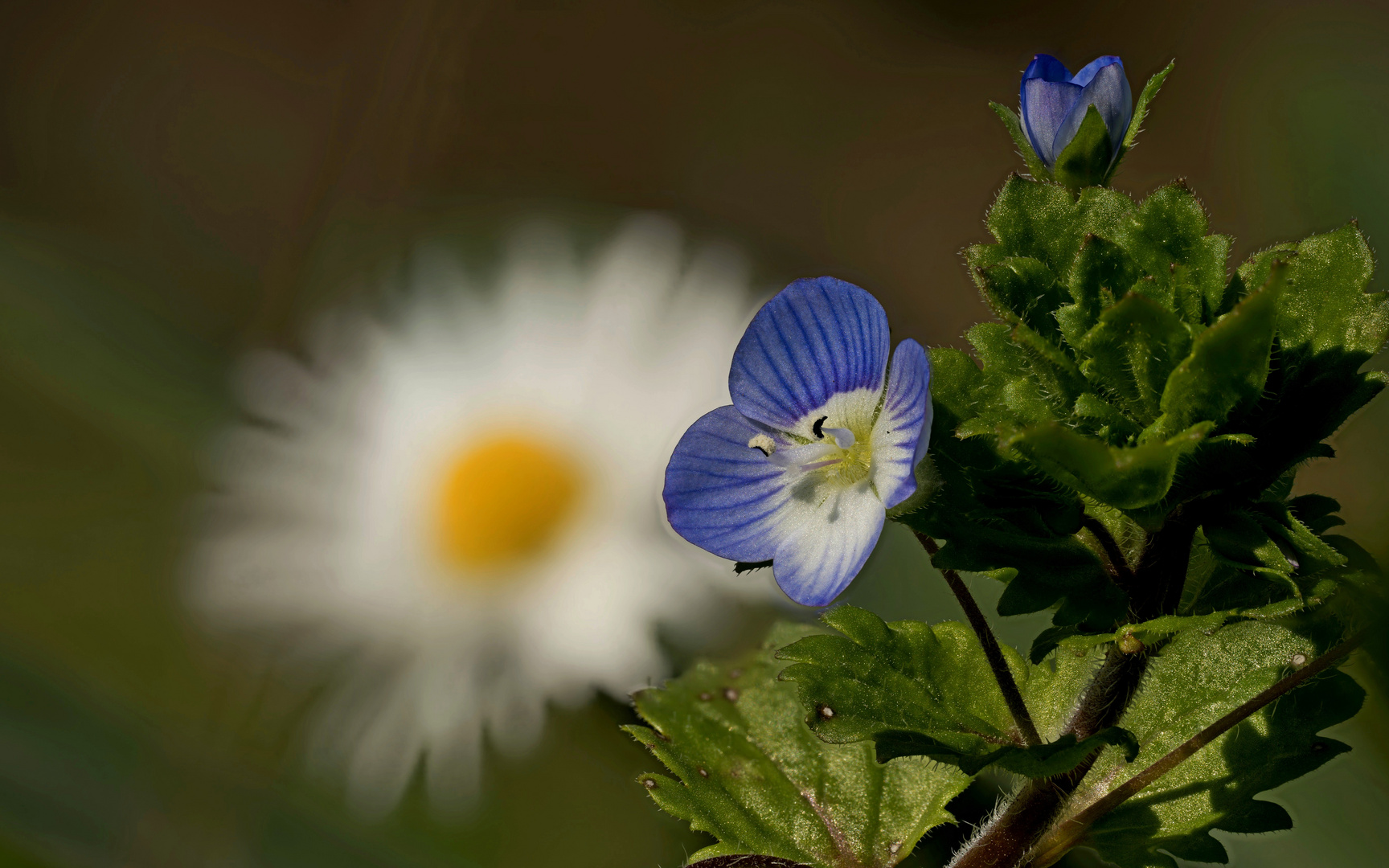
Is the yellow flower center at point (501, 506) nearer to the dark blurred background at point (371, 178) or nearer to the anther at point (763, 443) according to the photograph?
the dark blurred background at point (371, 178)

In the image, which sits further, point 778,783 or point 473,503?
point 473,503

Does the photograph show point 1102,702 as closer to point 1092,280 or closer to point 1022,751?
point 1022,751

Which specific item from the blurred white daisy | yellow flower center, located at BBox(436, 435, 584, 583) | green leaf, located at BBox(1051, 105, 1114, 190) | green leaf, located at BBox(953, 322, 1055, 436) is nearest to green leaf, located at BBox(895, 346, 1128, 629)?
green leaf, located at BBox(953, 322, 1055, 436)

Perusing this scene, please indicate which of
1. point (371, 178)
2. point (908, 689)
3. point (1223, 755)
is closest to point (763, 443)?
point (908, 689)

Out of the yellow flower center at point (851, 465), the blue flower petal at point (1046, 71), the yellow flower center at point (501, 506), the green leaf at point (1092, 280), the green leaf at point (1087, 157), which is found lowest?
the green leaf at point (1092, 280)

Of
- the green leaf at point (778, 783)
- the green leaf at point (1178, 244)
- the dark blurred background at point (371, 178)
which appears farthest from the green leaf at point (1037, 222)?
the dark blurred background at point (371, 178)

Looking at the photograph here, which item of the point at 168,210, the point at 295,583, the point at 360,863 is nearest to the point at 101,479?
the point at 295,583
